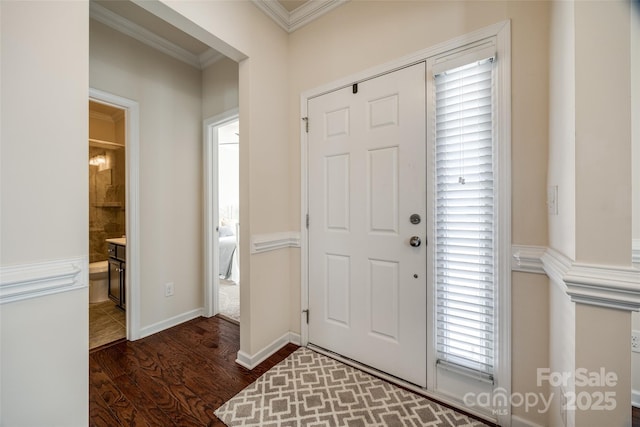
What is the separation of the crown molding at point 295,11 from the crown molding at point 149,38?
888 millimetres

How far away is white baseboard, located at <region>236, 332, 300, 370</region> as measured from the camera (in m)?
1.89

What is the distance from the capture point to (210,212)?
2.78 metres

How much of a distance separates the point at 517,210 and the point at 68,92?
2156 millimetres

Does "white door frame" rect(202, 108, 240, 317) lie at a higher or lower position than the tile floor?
higher

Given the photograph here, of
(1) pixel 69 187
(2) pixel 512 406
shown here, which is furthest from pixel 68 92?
(2) pixel 512 406

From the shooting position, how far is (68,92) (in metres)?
1.09

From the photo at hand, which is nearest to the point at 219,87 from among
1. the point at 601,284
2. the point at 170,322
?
the point at 170,322

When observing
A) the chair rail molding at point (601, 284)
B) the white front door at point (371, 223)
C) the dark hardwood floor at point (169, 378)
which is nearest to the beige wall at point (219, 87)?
the white front door at point (371, 223)

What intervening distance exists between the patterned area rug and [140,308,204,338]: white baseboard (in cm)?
132

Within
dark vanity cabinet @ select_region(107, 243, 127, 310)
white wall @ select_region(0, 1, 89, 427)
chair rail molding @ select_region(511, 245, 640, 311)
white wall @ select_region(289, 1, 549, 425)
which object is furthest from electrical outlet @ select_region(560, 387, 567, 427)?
dark vanity cabinet @ select_region(107, 243, 127, 310)

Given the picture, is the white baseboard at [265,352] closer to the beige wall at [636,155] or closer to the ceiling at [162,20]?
the beige wall at [636,155]

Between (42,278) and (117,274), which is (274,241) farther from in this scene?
(117,274)

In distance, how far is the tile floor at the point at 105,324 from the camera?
228 centimetres

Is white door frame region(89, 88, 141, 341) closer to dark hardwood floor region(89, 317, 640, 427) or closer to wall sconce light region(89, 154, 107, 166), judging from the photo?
dark hardwood floor region(89, 317, 640, 427)
